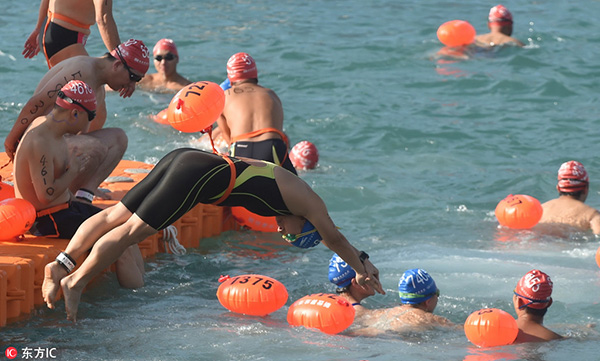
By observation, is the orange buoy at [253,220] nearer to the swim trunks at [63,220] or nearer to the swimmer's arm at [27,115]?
the swim trunks at [63,220]

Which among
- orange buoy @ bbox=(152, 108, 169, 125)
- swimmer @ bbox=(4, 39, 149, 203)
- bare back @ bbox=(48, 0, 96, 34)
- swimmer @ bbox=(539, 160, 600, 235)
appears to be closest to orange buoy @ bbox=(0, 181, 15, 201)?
swimmer @ bbox=(4, 39, 149, 203)

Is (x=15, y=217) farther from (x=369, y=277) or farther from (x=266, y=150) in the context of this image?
(x=266, y=150)

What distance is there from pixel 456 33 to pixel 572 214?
→ 849 centimetres

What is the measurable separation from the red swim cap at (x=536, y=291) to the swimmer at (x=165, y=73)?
8699 mm

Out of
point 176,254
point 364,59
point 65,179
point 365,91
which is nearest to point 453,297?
point 176,254

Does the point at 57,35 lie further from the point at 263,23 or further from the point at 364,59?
the point at 263,23

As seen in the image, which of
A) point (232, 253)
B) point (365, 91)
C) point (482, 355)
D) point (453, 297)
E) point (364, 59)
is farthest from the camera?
point (364, 59)

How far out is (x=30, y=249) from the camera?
758 cm

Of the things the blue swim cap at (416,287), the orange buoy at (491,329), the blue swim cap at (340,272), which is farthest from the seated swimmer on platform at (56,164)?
the orange buoy at (491,329)

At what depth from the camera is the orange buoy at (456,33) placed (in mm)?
18573

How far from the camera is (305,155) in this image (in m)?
12.7

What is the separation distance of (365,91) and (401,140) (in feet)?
8.27

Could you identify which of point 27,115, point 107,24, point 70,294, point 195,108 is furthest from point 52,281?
point 107,24

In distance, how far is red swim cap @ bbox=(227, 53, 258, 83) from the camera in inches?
400
